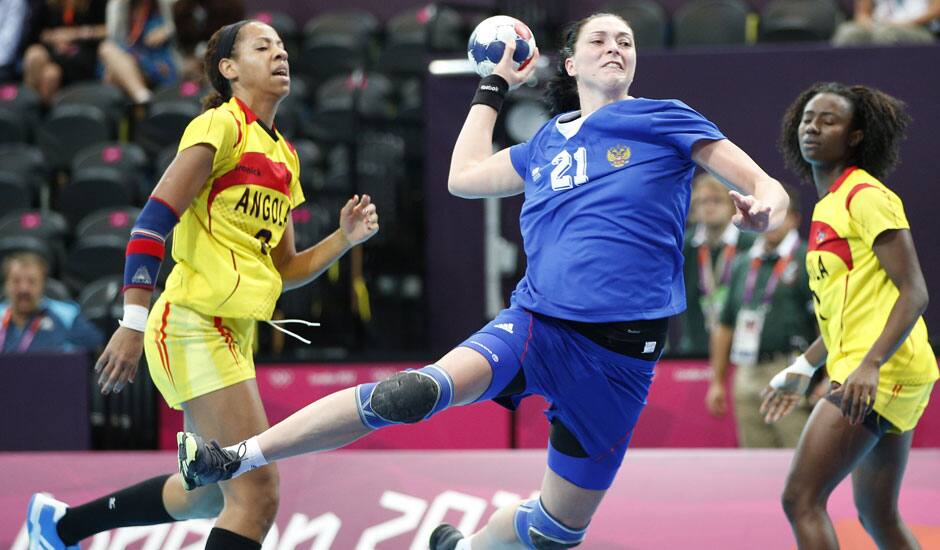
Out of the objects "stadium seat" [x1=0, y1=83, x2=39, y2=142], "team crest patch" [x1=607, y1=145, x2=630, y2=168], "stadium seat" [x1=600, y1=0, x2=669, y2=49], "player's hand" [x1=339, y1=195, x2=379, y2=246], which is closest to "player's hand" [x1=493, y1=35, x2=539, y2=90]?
"team crest patch" [x1=607, y1=145, x2=630, y2=168]

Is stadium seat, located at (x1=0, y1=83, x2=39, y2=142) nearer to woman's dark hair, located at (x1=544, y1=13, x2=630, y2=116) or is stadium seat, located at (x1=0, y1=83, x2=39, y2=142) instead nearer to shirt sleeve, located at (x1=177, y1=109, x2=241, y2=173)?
shirt sleeve, located at (x1=177, y1=109, x2=241, y2=173)

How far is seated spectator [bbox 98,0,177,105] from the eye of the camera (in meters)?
10.8

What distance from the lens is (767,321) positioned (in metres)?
7.05

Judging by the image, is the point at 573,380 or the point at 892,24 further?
→ the point at 892,24

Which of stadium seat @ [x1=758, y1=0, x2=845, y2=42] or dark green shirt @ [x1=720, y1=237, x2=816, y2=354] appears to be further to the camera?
stadium seat @ [x1=758, y1=0, x2=845, y2=42]

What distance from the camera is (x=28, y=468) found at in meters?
6.33

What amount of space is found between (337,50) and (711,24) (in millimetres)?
3089

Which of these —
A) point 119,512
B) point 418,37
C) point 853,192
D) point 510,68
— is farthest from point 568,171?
point 418,37

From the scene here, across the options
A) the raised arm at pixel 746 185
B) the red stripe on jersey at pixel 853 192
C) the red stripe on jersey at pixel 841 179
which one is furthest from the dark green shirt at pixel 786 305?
the raised arm at pixel 746 185

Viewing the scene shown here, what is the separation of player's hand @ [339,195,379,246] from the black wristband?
24.4 inches

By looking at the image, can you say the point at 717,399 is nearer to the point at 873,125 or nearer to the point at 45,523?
the point at 873,125

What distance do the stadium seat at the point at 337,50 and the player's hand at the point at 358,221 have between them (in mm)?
5931

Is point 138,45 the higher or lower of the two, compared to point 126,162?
higher

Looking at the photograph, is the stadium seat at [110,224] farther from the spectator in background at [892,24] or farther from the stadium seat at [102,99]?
the spectator in background at [892,24]
